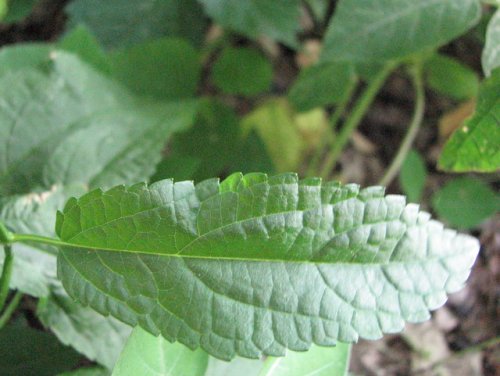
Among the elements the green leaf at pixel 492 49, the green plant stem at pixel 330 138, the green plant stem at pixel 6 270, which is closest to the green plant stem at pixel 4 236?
the green plant stem at pixel 6 270

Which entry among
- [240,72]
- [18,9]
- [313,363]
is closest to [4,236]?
[313,363]

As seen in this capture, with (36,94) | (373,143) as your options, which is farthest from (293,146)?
(36,94)

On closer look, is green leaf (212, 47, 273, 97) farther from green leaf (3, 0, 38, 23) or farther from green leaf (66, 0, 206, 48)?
green leaf (3, 0, 38, 23)

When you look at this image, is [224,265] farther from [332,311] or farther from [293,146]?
[293,146]

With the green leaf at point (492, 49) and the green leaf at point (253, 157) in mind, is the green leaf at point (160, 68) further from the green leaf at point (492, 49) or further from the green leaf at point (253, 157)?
the green leaf at point (492, 49)

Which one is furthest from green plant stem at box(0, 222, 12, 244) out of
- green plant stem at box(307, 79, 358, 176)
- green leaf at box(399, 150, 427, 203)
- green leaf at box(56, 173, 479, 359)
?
green leaf at box(399, 150, 427, 203)

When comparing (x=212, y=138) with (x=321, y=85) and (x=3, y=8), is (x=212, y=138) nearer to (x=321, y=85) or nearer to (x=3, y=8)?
(x=321, y=85)
